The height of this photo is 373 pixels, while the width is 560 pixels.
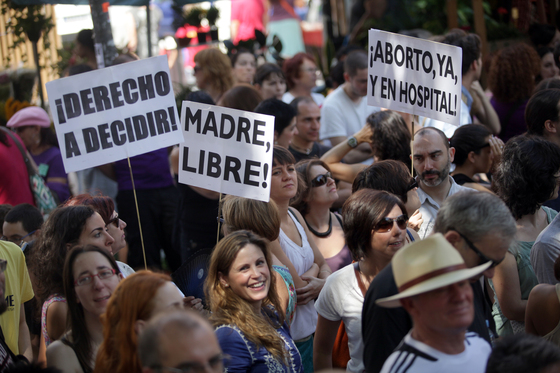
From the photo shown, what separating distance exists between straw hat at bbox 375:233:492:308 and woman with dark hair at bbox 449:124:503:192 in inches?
114

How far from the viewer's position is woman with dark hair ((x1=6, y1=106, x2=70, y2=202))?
6578 mm

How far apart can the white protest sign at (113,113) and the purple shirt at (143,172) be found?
1693 mm

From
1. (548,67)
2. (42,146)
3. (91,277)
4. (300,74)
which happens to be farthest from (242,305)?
(548,67)

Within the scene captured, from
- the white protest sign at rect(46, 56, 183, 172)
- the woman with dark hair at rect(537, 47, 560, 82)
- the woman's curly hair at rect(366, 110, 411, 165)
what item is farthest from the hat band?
the woman with dark hair at rect(537, 47, 560, 82)

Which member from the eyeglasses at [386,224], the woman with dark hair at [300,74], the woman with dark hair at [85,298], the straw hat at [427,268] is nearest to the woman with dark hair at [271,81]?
the woman with dark hair at [300,74]

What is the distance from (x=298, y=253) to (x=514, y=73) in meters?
3.59

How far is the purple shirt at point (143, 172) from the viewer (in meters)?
6.25

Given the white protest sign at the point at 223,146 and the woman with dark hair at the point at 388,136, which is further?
the woman with dark hair at the point at 388,136

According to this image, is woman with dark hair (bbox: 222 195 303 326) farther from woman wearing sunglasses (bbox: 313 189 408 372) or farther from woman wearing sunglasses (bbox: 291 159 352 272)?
woman wearing sunglasses (bbox: 291 159 352 272)

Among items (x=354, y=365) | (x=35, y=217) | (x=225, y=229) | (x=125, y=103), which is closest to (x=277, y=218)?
(x=225, y=229)

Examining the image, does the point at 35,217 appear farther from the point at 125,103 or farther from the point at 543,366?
the point at 543,366

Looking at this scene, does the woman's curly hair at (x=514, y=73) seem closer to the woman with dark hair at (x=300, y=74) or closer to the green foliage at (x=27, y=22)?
the woman with dark hair at (x=300, y=74)

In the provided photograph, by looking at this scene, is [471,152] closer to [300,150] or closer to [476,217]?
[300,150]

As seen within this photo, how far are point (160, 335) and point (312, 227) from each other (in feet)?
8.70
